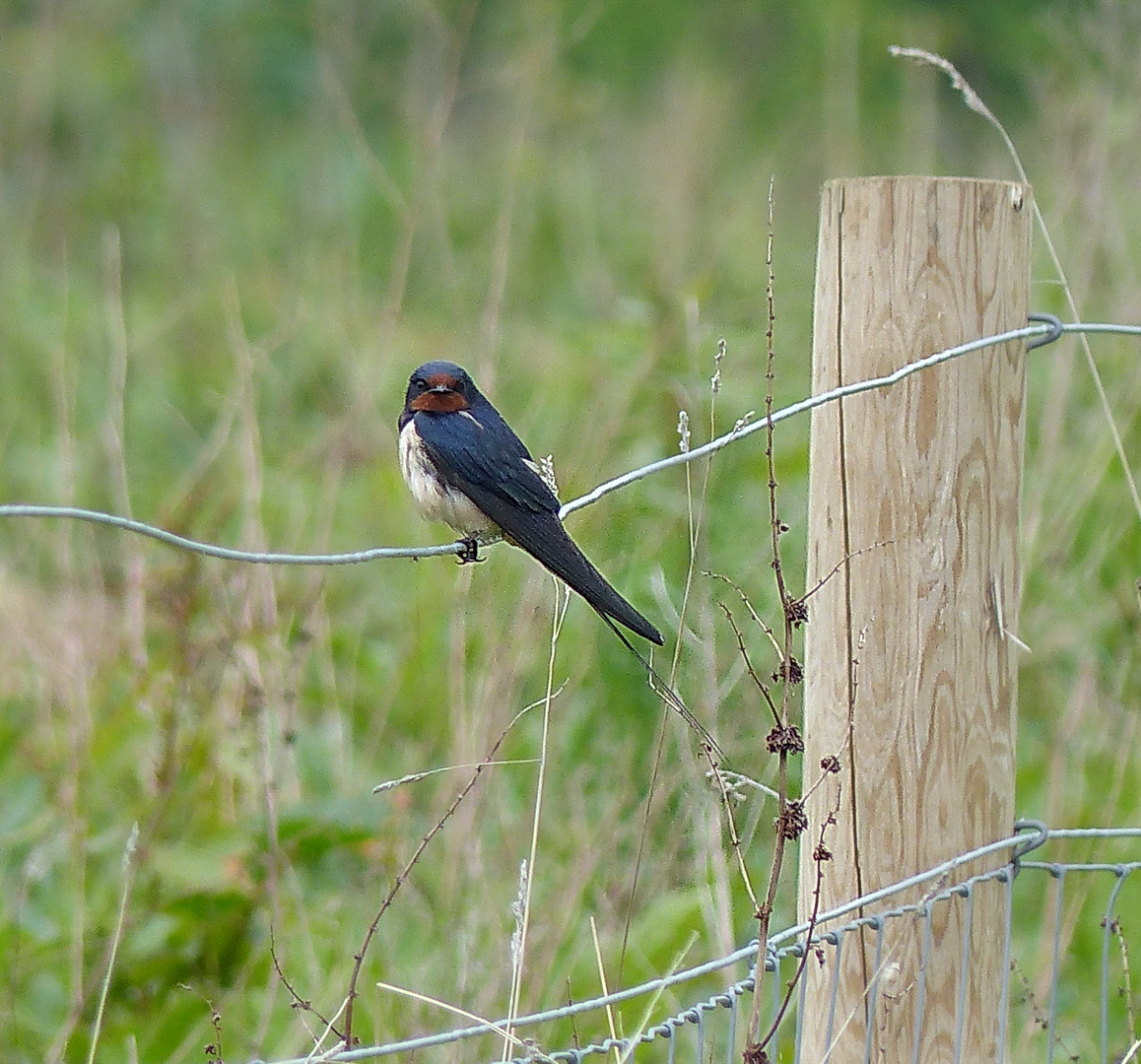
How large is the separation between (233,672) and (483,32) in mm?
8718

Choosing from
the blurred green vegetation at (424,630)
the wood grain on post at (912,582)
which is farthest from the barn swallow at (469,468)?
the wood grain on post at (912,582)

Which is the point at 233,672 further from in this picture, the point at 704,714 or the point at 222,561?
the point at 704,714

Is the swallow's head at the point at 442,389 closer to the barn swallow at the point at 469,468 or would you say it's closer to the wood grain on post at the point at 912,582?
the barn swallow at the point at 469,468

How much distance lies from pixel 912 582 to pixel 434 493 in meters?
1.15

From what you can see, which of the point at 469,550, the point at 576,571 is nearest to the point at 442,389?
the point at 469,550

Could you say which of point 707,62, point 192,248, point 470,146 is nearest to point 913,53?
point 192,248

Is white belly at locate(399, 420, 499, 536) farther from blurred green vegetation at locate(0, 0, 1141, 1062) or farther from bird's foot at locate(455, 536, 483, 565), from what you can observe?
blurred green vegetation at locate(0, 0, 1141, 1062)

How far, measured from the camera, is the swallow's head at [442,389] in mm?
2785

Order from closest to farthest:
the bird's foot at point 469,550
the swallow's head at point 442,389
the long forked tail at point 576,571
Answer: the long forked tail at point 576,571, the bird's foot at point 469,550, the swallow's head at point 442,389

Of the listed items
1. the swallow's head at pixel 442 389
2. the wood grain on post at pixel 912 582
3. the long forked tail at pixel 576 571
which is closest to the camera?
the wood grain on post at pixel 912 582

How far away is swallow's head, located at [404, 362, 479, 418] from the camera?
2785 millimetres

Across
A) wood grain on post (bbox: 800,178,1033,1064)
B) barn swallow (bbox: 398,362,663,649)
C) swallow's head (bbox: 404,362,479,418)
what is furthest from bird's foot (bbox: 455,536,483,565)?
wood grain on post (bbox: 800,178,1033,1064)

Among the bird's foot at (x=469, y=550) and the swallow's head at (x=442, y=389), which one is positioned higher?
the swallow's head at (x=442, y=389)

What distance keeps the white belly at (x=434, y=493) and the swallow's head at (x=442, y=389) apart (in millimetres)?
43
